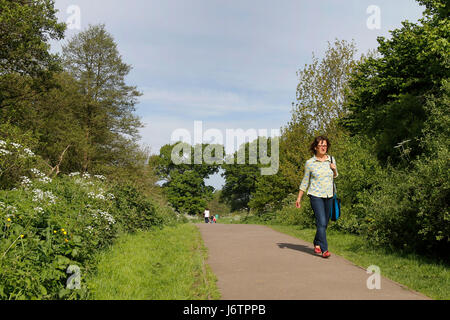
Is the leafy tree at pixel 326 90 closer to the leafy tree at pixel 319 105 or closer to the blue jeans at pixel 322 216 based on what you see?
the leafy tree at pixel 319 105

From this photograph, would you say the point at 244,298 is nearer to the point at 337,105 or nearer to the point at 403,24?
the point at 403,24

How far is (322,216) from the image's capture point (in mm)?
7172

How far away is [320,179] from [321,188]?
0.18 metres

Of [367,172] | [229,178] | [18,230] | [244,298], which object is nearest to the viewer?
[244,298]

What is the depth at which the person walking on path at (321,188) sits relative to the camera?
7188 mm

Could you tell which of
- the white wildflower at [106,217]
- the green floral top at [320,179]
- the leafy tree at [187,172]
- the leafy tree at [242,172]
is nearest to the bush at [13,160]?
the white wildflower at [106,217]

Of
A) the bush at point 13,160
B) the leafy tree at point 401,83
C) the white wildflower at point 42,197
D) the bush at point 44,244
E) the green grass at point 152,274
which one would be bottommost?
the green grass at point 152,274

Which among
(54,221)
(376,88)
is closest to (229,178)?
(376,88)

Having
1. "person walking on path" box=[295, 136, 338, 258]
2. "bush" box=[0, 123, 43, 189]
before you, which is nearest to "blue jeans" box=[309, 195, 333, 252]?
"person walking on path" box=[295, 136, 338, 258]

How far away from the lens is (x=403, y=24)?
20.3m

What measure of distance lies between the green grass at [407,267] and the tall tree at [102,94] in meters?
22.9

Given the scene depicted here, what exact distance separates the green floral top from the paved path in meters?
1.32

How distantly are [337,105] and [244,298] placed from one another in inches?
898

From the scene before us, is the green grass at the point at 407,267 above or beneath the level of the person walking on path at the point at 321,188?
beneath
